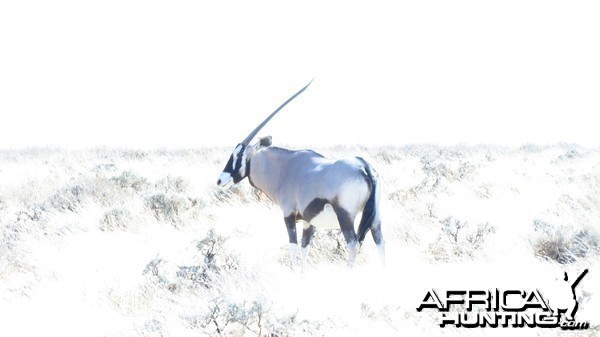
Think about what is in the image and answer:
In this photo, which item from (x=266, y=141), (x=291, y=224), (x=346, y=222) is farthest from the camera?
(x=266, y=141)

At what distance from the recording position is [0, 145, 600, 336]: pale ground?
468 centimetres

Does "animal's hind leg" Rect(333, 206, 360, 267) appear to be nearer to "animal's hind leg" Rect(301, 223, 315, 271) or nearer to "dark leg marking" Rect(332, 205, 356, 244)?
"dark leg marking" Rect(332, 205, 356, 244)

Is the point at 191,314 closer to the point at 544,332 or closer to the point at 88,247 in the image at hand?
the point at 544,332

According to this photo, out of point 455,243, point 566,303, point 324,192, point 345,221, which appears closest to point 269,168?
point 324,192

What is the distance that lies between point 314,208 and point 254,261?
1.38 metres

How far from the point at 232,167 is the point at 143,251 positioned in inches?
74.0

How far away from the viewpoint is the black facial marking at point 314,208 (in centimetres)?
586

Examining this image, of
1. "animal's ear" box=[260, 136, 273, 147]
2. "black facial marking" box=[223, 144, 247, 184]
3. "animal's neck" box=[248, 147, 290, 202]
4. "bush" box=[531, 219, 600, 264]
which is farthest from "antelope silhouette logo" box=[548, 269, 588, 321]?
"black facial marking" box=[223, 144, 247, 184]

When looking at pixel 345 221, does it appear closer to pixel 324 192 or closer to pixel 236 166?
pixel 324 192

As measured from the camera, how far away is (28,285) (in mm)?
6297

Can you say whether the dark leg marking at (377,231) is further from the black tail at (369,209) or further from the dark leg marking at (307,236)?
the dark leg marking at (307,236)

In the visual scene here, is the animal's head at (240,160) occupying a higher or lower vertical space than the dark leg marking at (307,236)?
higher

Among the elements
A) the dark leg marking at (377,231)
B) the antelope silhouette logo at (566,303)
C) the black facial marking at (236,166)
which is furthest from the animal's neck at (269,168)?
the antelope silhouette logo at (566,303)

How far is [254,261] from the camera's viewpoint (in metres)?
6.98
